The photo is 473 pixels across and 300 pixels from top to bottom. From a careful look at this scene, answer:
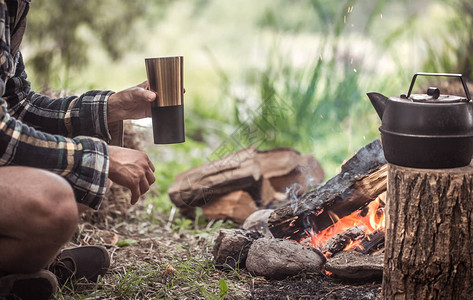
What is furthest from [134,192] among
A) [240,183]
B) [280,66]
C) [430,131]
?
[280,66]

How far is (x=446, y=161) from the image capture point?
1909mm

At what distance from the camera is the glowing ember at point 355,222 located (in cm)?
259

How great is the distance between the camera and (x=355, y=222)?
265cm

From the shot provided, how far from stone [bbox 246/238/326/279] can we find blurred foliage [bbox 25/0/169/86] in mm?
4002

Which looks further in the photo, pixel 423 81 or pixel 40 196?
pixel 423 81

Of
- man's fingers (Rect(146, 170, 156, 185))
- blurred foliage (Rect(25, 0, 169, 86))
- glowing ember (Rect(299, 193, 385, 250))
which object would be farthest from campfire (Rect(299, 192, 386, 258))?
blurred foliage (Rect(25, 0, 169, 86))

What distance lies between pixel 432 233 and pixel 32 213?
1.34 m

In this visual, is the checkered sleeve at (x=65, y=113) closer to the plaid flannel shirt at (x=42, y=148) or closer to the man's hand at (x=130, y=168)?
the plaid flannel shirt at (x=42, y=148)

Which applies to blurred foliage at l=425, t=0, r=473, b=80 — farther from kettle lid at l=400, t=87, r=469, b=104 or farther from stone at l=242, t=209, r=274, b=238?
kettle lid at l=400, t=87, r=469, b=104

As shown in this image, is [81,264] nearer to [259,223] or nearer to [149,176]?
[149,176]

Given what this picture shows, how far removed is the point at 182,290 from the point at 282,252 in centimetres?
46

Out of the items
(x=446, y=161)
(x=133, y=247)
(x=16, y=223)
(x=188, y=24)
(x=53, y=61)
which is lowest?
(x=133, y=247)

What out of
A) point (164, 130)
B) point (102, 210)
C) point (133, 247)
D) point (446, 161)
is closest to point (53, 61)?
point (102, 210)

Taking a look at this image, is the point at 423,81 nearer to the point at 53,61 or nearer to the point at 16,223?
the point at 53,61
